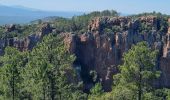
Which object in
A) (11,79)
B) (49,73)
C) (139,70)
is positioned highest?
(139,70)

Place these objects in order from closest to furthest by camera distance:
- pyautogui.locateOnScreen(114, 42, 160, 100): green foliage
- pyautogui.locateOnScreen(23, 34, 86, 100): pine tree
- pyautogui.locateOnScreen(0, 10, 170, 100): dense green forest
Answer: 1. pyautogui.locateOnScreen(114, 42, 160, 100): green foliage
2. pyautogui.locateOnScreen(0, 10, 170, 100): dense green forest
3. pyautogui.locateOnScreen(23, 34, 86, 100): pine tree

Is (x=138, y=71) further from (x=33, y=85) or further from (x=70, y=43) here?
(x=70, y=43)

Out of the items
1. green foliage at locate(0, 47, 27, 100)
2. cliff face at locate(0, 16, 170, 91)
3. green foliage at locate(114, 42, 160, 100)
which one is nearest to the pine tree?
green foliage at locate(0, 47, 27, 100)

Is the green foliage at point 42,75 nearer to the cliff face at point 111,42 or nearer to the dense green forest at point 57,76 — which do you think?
the dense green forest at point 57,76

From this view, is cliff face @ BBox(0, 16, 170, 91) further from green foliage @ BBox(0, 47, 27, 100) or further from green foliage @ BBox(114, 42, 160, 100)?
green foliage @ BBox(114, 42, 160, 100)

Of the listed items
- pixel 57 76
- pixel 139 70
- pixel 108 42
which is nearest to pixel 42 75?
pixel 57 76

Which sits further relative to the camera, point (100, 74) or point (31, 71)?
point (100, 74)

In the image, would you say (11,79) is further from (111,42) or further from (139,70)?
(111,42)

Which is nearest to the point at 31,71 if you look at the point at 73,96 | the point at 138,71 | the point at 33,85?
the point at 33,85

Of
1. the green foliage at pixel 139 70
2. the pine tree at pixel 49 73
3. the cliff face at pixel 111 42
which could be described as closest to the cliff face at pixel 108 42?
the cliff face at pixel 111 42
